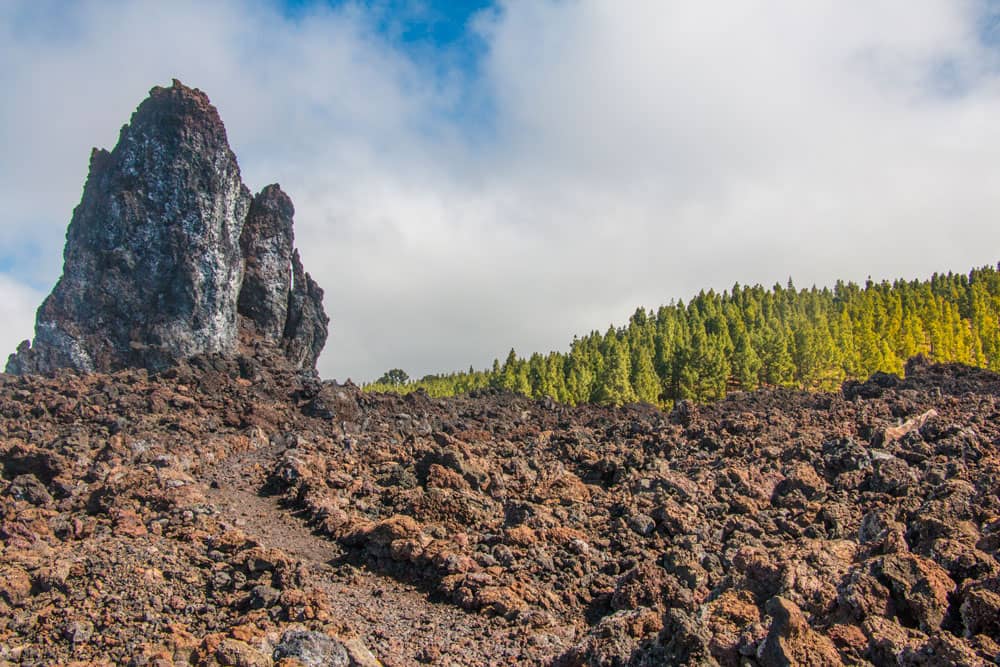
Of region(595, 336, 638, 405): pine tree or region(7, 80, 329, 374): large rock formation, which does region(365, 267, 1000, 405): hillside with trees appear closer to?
region(595, 336, 638, 405): pine tree

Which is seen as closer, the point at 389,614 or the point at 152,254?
the point at 389,614

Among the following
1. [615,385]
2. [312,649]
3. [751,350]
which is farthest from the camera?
[751,350]

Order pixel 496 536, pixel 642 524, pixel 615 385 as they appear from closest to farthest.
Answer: pixel 496 536 < pixel 642 524 < pixel 615 385

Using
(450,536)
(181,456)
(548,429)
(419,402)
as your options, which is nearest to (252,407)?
(181,456)

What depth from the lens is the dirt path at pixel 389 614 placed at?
14.5 m

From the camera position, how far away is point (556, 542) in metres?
19.4

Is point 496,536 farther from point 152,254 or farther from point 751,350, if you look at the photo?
point 751,350

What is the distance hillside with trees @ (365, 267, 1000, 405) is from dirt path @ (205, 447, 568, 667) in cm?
4539

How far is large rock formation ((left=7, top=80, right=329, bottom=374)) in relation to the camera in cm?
4238

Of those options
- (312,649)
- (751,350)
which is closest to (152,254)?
(312,649)

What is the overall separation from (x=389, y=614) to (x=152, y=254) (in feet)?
115

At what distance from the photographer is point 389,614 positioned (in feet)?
53.8

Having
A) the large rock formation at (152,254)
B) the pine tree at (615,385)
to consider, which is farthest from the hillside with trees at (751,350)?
the large rock formation at (152,254)

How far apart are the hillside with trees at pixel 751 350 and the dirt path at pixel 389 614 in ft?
149
